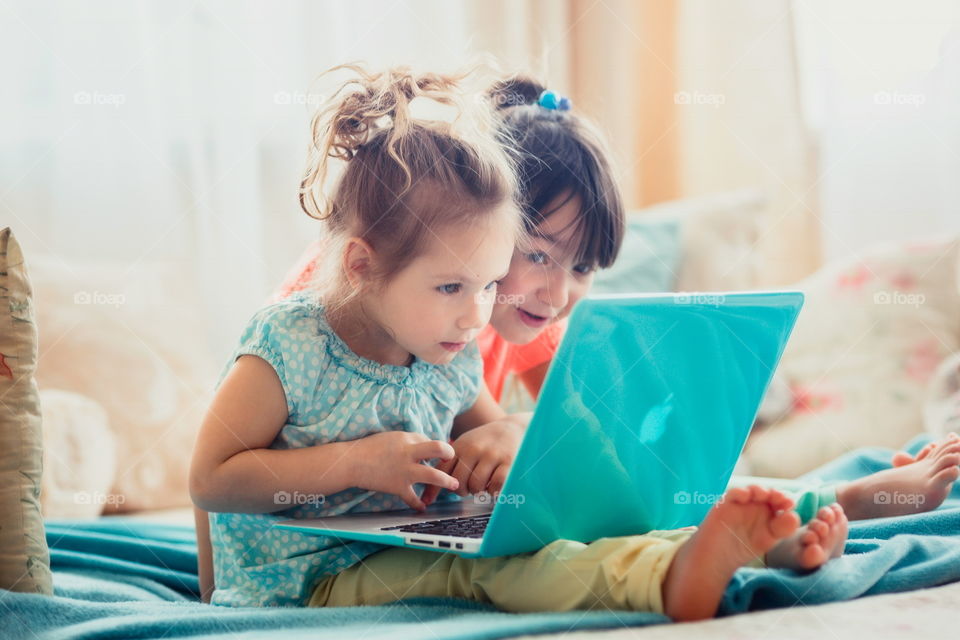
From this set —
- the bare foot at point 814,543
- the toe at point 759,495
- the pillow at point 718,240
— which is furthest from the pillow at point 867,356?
the toe at point 759,495

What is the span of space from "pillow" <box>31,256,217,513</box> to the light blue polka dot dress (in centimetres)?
64

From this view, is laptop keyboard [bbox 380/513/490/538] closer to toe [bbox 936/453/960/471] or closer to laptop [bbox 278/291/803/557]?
laptop [bbox 278/291/803/557]

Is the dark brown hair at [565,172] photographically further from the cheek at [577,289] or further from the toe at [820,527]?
the toe at [820,527]

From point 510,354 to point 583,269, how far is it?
0.85ft

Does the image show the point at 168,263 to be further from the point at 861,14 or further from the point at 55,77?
the point at 861,14

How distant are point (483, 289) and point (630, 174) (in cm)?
188

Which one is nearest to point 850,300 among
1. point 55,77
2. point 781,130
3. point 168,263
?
point 781,130

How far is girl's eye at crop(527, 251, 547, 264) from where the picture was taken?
1.26m

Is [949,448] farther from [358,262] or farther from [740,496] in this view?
[358,262]

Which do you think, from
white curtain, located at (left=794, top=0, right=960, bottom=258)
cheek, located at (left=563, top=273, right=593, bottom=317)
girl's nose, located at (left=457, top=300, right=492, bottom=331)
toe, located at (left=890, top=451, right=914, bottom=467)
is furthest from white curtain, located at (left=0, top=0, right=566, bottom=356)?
toe, located at (left=890, top=451, right=914, bottom=467)

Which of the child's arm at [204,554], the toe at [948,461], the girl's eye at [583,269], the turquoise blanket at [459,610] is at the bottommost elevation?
the child's arm at [204,554]

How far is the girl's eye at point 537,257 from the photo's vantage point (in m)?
1.26

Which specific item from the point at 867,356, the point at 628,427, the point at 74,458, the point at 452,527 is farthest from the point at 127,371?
the point at 867,356

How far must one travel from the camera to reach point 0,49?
207cm
